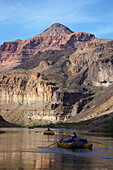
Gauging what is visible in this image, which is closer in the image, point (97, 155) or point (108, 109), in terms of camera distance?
point (97, 155)

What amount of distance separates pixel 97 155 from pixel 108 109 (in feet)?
329

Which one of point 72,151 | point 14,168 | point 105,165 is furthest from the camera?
point 72,151

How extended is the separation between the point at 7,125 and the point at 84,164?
379 ft

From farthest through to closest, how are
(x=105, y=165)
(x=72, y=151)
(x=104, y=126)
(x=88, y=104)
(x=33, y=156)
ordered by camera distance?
(x=88, y=104)
(x=104, y=126)
(x=72, y=151)
(x=33, y=156)
(x=105, y=165)

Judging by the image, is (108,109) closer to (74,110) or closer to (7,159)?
(74,110)

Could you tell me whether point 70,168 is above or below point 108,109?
below

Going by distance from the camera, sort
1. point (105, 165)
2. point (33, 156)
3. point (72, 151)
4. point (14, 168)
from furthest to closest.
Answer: point (72, 151) → point (33, 156) → point (105, 165) → point (14, 168)

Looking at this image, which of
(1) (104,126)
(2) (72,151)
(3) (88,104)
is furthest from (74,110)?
(2) (72,151)

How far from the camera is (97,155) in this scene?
3812cm

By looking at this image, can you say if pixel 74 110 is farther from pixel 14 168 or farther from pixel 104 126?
pixel 14 168

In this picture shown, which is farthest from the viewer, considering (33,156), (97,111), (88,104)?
(88,104)

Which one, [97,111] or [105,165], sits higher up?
[97,111]

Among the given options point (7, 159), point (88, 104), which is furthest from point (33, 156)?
point (88, 104)

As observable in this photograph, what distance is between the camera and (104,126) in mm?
109625
